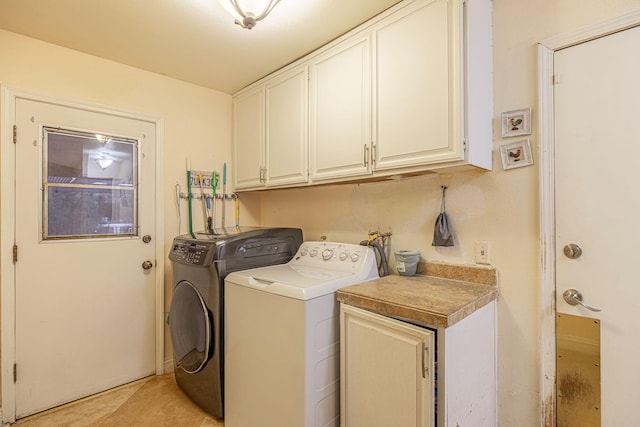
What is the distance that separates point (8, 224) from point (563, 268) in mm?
2985

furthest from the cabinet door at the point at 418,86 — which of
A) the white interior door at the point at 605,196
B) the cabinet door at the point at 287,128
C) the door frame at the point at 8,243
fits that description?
the door frame at the point at 8,243

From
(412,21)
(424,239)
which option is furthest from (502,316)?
(412,21)

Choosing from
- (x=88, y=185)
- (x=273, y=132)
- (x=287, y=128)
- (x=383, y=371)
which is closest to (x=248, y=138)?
(x=273, y=132)

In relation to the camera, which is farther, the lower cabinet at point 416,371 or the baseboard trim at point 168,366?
the baseboard trim at point 168,366

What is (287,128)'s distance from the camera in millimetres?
2207

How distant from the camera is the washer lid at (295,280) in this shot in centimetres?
143

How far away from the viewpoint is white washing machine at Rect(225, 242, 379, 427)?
1.40m

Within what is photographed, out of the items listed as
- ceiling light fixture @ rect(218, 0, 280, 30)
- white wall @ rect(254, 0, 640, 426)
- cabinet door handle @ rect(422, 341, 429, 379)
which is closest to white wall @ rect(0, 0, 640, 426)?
white wall @ rect(254, 0, 640, 426)

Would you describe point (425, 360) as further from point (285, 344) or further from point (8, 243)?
point (8, 243)

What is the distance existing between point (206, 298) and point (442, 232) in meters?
1.40

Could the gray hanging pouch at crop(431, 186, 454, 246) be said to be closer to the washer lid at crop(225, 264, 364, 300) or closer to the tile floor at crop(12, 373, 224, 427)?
the washer lid at crop(225, 264, 364, 300)

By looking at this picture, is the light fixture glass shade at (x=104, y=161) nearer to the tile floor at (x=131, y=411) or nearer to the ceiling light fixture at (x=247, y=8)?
the ceiling light fixture at (x=247, y=8)

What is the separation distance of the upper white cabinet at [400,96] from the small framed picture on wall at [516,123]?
0.07 m

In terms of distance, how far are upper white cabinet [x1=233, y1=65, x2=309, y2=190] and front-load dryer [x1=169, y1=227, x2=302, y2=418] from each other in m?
0.49
